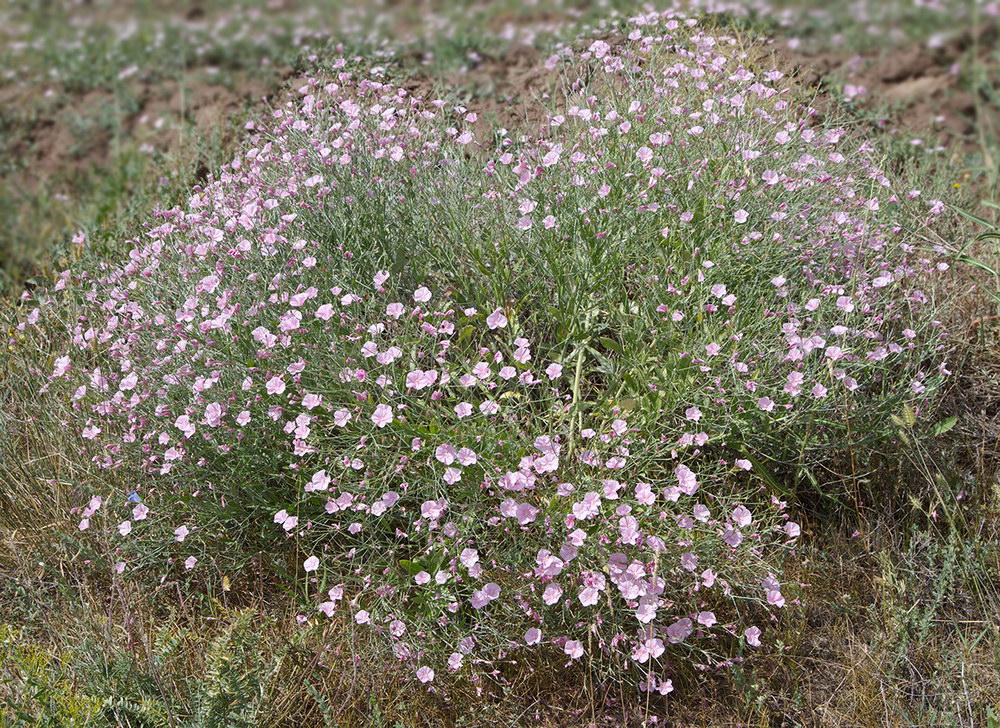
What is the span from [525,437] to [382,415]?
1.42 ft

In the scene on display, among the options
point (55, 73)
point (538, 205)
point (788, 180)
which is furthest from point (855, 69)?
point (55, 73)

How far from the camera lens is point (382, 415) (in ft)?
9.00

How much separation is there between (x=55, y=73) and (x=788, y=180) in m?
5.48

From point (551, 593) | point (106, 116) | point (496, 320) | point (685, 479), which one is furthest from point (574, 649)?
point (106, 116)

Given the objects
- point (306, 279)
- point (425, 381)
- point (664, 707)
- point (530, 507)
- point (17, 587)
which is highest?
point (306, 279)

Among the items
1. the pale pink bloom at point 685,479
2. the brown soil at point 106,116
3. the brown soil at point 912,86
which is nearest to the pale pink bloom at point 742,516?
the pale pink bloom at point 685,479

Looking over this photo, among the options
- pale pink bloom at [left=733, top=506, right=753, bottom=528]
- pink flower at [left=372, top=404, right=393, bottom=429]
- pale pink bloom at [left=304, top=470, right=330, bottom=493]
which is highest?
pink flower at [left=372, top=404, right=393, bottom=429]

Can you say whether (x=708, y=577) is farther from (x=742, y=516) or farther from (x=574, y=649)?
(x=574, y=649)

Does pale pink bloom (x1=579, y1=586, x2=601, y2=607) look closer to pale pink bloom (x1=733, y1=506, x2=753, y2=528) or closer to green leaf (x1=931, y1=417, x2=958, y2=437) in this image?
pale pink bloom (x1=733, y1=506, x2=753, y2=528)

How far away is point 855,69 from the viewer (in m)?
5.60

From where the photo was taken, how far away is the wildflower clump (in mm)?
2699

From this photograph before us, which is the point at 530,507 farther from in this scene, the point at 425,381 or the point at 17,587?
the point at 17,587

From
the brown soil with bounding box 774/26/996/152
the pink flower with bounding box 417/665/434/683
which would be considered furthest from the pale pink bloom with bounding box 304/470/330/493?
the brown soil with bounding box 774/26/996/152

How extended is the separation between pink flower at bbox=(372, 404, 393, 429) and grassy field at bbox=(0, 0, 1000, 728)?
10 millimetres
